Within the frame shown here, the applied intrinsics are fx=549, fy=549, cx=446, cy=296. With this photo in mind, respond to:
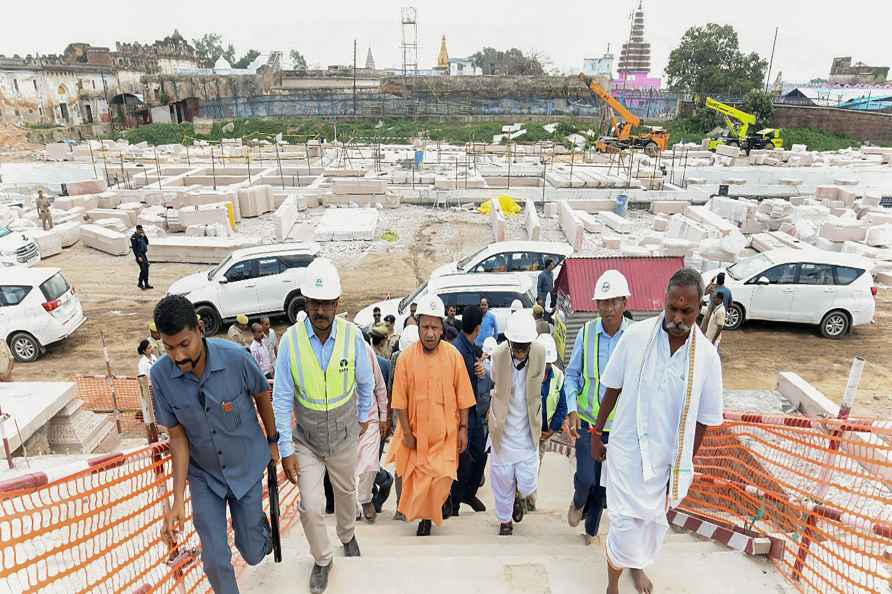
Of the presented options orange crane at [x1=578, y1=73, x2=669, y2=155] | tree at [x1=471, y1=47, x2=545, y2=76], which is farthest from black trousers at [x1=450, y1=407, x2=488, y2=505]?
tree at [x1=471, y1=47, x2=545, y2=76]

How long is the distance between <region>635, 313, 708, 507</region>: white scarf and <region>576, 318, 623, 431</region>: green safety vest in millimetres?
861

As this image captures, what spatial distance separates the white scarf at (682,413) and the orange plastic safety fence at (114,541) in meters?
2.48

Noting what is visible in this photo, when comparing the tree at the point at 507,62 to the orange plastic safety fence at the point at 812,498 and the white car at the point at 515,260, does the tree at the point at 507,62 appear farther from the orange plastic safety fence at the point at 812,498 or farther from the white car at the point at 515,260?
the orange plastic safety fence at the point at 812,498

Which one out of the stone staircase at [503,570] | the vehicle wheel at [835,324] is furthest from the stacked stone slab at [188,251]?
the vehicle wheel at [835,324]

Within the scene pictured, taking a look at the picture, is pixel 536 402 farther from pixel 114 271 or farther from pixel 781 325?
pixel 114 271

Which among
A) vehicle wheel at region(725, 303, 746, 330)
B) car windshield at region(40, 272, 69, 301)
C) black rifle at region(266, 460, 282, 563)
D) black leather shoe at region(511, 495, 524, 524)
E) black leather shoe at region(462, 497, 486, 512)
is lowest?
vehicle wheel at region(725, 303, 746, 330)

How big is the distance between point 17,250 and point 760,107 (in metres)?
49.6

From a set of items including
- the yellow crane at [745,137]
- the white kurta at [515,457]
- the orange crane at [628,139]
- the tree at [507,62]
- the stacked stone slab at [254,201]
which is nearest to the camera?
the white kurta at [515,457]

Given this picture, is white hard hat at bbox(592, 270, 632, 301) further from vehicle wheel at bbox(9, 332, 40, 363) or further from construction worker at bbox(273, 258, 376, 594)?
vehicle wheel at bbox(9, 332, 40, 363)

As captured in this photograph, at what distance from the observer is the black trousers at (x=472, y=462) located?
170 inches

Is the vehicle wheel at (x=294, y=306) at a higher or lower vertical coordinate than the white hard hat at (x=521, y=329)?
lower

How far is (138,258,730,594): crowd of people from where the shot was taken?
8.73ft

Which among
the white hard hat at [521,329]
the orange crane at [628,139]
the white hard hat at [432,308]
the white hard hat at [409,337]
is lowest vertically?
the white hard hat at [409,337]

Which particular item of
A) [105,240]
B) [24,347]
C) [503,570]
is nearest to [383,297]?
[24,347]
